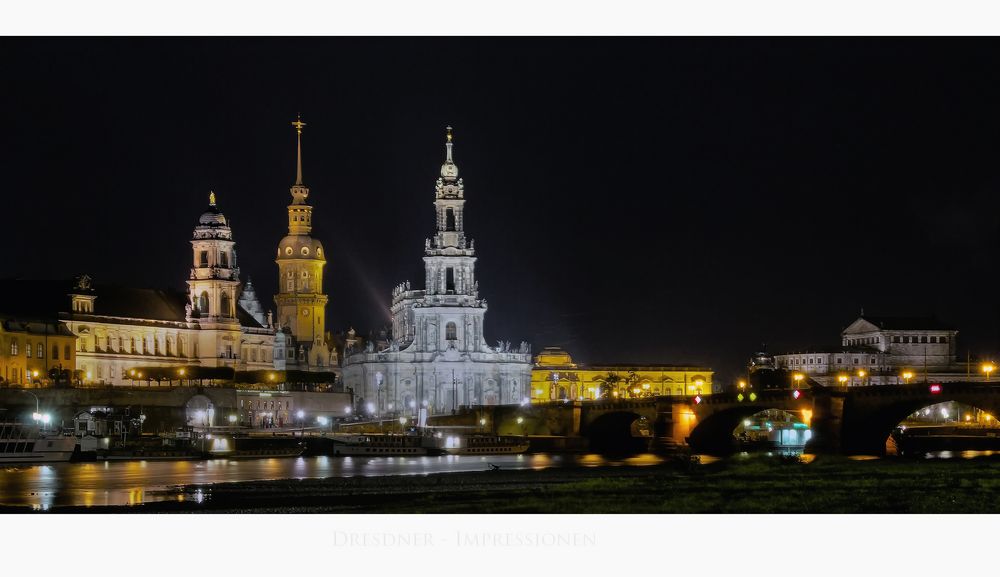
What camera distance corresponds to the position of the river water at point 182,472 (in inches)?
2859

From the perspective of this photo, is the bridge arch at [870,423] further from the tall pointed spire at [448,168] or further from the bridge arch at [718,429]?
the tall pointed spire at [448,168]

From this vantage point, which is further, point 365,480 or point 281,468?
point 281,468

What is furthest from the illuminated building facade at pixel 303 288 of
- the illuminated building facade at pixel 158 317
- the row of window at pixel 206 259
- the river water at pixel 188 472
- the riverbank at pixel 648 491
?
the riverbank at pixel 648 491

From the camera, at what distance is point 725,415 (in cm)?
11406

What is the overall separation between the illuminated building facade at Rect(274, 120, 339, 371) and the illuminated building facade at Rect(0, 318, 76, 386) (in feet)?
140

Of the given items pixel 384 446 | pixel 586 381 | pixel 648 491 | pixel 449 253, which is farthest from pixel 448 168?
pixel 648 491

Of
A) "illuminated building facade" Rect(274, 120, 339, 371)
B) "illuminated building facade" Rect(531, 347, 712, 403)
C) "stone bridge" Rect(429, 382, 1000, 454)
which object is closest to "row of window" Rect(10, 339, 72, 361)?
"stone bridge" Rect(429, 382, 1000, 454)

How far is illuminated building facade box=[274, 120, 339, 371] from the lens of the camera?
180 m

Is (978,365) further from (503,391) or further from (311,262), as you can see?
(311,262)

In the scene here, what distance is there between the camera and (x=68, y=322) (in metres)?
140

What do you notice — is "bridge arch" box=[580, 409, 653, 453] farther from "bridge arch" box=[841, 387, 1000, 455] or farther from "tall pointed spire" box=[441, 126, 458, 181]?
"tall pointed spire" box=[441, 126, 458, 181]

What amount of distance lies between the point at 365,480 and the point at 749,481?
1829cm

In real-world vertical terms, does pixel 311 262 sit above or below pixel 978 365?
above

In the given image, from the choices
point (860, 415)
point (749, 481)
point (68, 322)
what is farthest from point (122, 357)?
point (749, 481)
